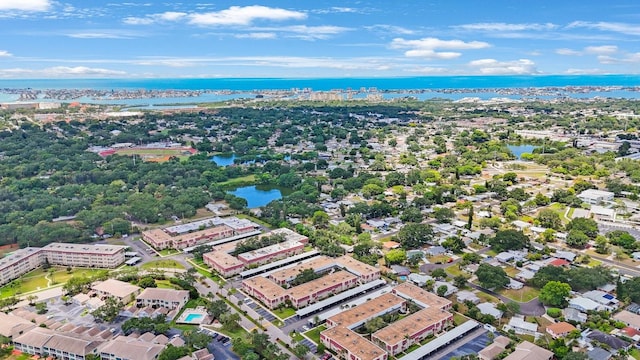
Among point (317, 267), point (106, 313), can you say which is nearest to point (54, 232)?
point (106, 313)

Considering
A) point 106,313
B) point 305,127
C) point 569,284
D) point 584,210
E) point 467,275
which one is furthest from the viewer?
point 305,127

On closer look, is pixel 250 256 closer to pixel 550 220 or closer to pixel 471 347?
pixel 471 347

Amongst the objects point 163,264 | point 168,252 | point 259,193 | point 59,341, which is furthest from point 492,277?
point 259,193

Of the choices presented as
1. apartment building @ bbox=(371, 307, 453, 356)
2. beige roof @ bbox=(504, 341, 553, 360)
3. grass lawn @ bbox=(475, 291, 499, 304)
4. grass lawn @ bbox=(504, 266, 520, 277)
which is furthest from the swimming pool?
grass lawn @ bbox=(504, 266, 520, 277)

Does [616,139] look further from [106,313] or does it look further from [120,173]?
[106,313]

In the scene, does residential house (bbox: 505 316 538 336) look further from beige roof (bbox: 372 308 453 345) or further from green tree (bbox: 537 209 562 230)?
green tree (bbox: 537 209 562 230)

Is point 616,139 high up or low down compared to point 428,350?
up

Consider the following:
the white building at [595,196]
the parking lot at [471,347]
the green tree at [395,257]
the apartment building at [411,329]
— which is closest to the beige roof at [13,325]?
the apartment building at [411,329]
